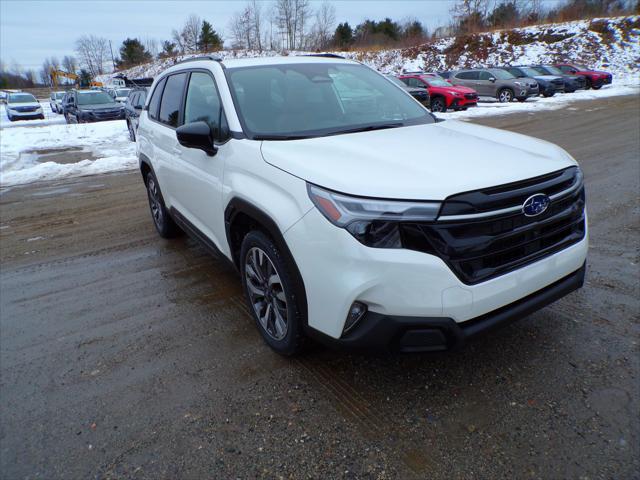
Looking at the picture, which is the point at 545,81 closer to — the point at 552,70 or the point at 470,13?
the point at 552,70

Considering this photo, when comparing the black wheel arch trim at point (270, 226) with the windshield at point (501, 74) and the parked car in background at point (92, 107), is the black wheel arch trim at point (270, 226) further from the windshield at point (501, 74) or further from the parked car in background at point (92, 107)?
the windshield at point (501, 74)

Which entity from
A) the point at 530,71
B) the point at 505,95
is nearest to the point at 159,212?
the point at 505,95

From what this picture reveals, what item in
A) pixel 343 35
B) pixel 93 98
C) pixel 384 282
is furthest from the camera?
pixel 343 35

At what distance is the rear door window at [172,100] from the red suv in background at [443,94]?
15610 millimetres

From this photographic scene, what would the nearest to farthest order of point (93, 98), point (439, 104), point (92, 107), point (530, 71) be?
point (439, 104)
point (92, 107)
point (93, 98)
point (530, 71)

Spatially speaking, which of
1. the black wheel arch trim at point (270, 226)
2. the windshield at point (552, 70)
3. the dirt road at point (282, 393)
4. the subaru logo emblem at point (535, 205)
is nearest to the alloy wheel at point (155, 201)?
the dirt road at point (282, 393)

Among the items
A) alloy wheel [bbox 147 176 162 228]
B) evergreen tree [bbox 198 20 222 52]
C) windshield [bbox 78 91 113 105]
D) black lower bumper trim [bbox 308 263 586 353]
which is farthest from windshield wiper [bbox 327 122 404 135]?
evergreen tree [bbox 198 20 222 52]

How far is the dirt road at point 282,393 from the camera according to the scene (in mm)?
2207

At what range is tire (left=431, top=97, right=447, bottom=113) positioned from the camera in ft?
60.5

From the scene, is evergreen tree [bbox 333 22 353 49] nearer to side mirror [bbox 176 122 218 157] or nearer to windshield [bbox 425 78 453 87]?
windshield [bbox 425 78 453 87]

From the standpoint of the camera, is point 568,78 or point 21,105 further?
point 21,105

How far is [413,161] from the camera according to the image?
96.0 inches

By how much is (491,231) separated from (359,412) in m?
1.21

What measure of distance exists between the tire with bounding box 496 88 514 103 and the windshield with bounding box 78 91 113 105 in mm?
17935
